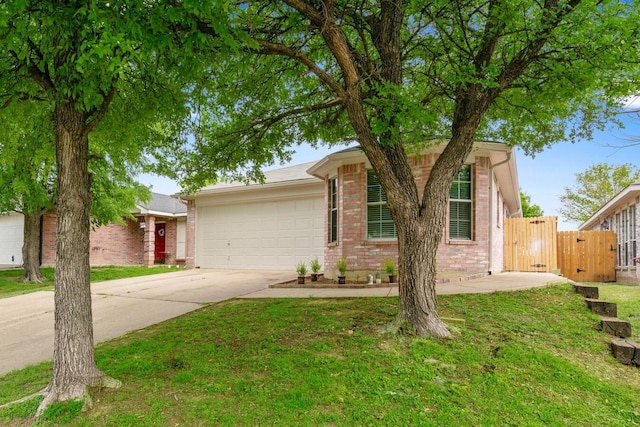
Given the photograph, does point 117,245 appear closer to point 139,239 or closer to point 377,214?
point 139,239

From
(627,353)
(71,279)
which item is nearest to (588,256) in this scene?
(627,353)

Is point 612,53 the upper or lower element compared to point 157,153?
upper

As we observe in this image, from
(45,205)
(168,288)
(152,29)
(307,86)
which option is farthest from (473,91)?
(45,205)

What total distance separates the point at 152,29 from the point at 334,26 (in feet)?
6.56

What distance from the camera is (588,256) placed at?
14.6 m

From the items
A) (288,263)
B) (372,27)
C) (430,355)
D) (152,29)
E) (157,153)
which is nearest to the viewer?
(152,29)

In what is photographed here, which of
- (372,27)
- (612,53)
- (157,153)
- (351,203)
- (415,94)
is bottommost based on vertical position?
(351,203)

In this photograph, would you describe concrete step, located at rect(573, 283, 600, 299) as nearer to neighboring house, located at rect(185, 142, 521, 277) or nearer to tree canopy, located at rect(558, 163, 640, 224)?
neighboring house, located at rect(185, 142, 521, 277)

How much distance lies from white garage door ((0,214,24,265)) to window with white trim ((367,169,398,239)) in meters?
20.6

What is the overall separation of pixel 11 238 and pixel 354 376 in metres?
25.1

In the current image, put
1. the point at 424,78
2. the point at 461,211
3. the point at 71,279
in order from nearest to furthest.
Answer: the point at 71,279 → the point at 424,78 → the point at 461,211

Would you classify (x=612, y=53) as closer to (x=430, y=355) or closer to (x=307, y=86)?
(x=430, y=355)

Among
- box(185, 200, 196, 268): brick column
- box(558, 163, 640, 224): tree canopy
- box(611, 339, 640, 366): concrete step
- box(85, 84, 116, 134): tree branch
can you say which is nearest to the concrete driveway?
box(85, 84, 116, 134): tree branch

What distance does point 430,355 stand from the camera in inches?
163
